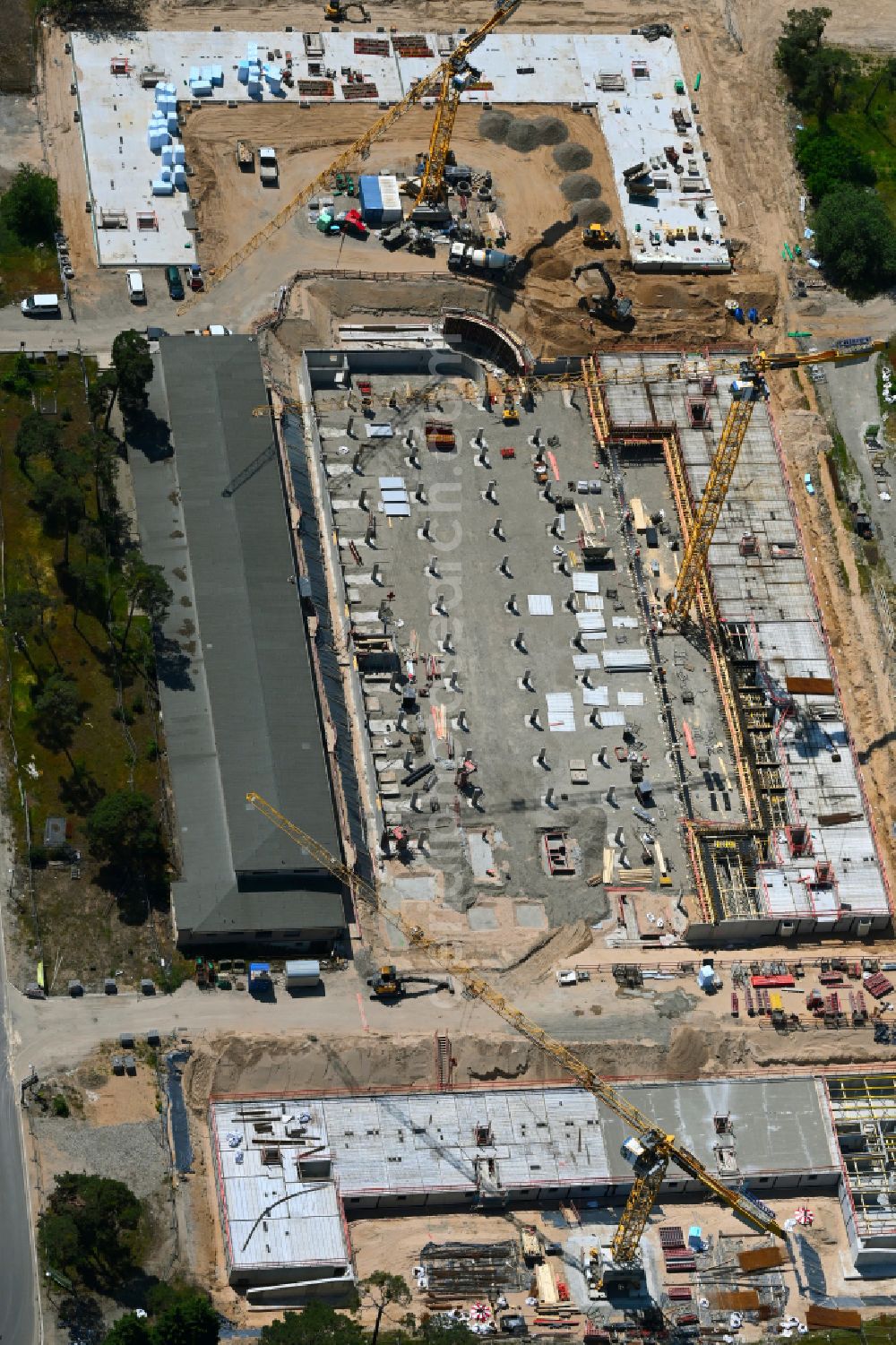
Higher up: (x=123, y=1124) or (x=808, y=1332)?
(x=123, y=1124)

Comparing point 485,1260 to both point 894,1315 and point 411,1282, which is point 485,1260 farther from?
point 894,1315


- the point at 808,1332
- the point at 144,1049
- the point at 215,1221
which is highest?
the point at 144,1049

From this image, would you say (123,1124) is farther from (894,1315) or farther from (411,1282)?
(894,1315)

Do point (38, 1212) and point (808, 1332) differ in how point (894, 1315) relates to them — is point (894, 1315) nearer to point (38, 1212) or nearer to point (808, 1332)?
point (808, 1332)

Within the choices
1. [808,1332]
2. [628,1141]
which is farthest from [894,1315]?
[628,1141]

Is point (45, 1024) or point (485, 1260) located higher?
point (45, 1024)

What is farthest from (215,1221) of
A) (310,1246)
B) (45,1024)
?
(45,1024)

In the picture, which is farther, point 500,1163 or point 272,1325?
point 500,1163

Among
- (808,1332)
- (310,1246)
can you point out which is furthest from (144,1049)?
(808,1332)
